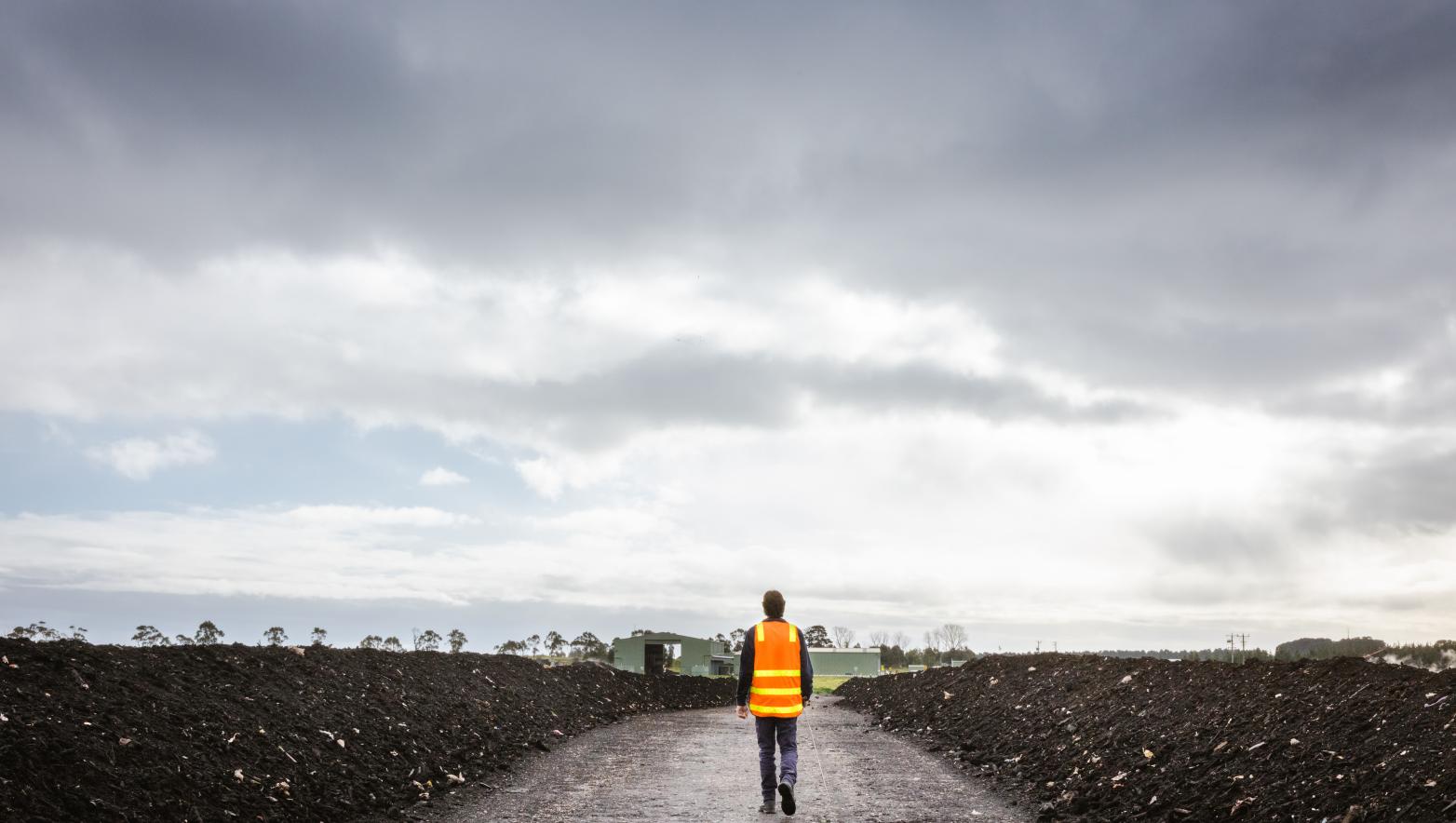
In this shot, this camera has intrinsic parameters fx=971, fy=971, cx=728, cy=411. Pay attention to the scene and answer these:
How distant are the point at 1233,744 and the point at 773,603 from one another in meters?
5.44

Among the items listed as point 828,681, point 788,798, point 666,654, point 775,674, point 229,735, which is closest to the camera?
point 788,798

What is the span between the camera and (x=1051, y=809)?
1138cm

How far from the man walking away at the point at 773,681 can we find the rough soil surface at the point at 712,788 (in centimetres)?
74

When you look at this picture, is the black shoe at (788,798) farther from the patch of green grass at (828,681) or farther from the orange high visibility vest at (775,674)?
the patch of green grass at (828,681)

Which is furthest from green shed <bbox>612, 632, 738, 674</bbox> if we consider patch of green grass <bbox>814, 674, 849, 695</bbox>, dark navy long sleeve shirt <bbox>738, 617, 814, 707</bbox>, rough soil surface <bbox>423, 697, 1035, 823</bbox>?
dark navy long sleeve shirt <bbox>738, 617, 814, 707</bbox>

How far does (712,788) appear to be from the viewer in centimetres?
1330

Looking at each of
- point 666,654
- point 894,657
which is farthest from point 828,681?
point 894,657

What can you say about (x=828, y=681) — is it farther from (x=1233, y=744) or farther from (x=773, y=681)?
(x=1233, y=744)

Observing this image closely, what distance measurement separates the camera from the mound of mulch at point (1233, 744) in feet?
28.3

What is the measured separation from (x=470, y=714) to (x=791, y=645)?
980 centimetres

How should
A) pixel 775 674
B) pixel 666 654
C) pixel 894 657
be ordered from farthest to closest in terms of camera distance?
pixel 894 657
pixel 666 654
pixel 775 674

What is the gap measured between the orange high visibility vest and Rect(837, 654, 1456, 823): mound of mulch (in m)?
3.25

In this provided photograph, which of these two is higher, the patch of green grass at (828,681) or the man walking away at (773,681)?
the man walking away at (773,681)

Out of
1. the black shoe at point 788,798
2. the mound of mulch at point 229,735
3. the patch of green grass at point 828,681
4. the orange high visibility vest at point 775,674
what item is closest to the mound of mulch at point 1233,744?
the black shoe at point 788,798
